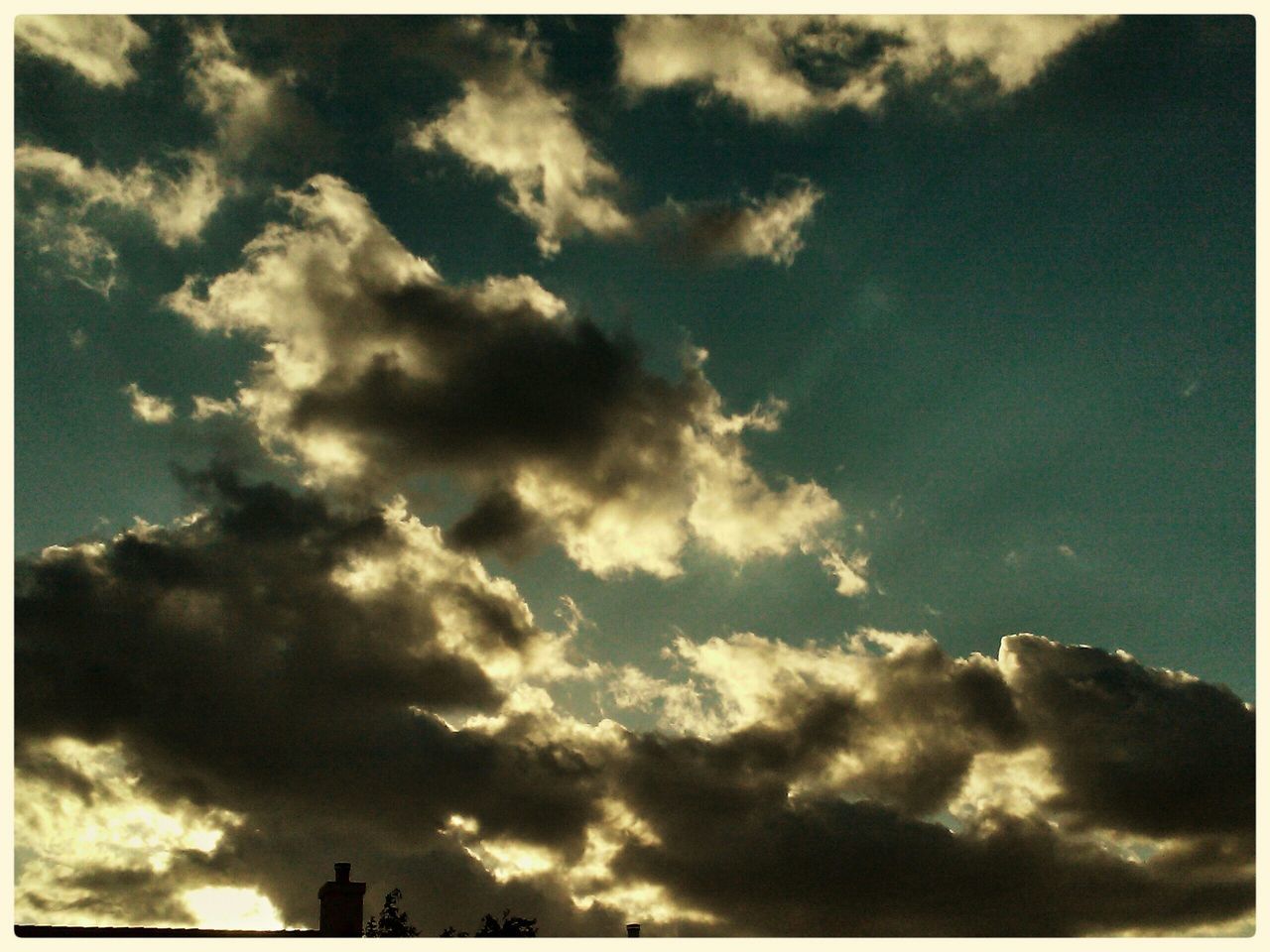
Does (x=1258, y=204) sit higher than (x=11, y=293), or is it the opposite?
(x=1258, y=204)

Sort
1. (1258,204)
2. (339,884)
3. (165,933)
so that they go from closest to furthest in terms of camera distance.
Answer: (1258,204), (165,933), (339,884)

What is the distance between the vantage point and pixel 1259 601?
1455cm

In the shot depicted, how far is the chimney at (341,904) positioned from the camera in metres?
21.9

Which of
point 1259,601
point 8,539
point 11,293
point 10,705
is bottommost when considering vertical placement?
point 10,705

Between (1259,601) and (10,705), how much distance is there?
17.5m

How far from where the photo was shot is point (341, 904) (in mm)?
22266

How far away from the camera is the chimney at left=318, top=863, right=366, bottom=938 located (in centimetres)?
2191

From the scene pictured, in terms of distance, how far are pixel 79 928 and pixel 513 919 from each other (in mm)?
29200
